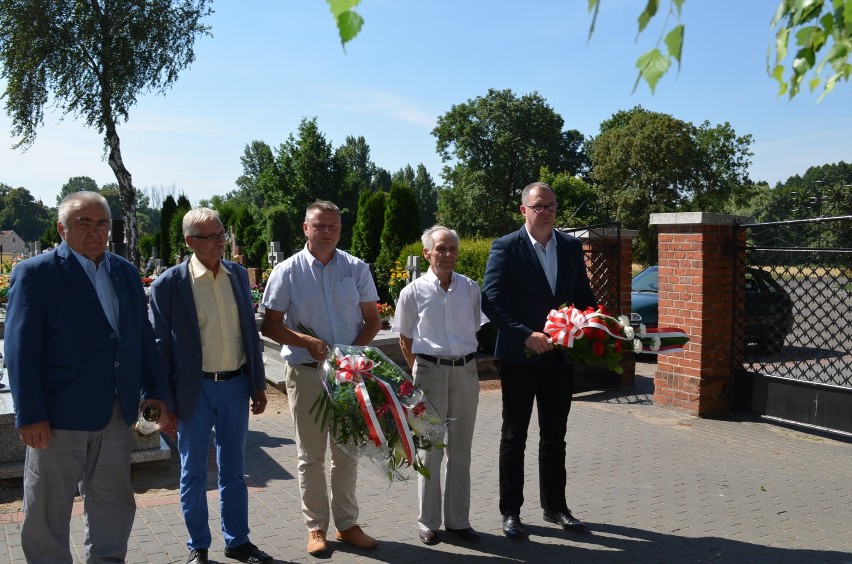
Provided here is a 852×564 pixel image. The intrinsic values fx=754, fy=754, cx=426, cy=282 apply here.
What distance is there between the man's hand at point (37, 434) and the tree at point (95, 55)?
89.6 ft

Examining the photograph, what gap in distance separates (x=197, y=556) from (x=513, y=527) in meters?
1.95

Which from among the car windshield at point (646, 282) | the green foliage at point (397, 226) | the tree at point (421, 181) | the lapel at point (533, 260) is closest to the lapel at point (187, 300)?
the lapel at point (533, 260)

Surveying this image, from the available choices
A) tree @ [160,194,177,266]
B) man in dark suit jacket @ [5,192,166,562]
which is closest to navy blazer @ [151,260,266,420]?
man in dark suit jacket @ [5,192,166,562]

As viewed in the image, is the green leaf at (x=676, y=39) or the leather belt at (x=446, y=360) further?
the leather belt at (x=446, y=360)

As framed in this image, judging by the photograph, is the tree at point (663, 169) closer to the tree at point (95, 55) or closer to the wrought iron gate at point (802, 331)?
the tree at point (95, 55)

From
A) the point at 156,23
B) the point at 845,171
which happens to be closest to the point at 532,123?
the point at 845,171

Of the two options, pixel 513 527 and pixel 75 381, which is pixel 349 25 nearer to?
pixel 75 381

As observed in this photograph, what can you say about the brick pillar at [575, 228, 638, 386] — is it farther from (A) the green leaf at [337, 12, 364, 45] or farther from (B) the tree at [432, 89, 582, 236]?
(B) the tree at [432, 89, 582, 236]

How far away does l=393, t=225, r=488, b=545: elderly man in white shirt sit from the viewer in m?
4.76

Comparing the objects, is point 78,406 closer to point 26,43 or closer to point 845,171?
point 26,43

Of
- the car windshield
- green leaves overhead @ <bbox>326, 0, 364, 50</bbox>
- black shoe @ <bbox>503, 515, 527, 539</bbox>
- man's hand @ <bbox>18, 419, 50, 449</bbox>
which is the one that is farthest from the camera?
the car windshield

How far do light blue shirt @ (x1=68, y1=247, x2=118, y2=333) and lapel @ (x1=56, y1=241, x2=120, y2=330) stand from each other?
0.03m

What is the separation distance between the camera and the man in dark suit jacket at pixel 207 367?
4.27 metres

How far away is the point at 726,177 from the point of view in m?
47.1
